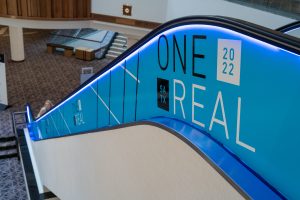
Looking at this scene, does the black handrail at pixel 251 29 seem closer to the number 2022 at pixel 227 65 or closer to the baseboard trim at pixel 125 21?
the number 2022 at pixel 227 65

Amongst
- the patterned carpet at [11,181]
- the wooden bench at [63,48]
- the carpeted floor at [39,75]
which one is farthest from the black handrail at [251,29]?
the wooden bench at [63,48]

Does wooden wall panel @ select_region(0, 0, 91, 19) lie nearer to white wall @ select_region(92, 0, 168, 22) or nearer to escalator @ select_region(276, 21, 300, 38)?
white wall @ select_region(92, 0, 168, 22)

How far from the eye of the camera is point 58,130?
550cm

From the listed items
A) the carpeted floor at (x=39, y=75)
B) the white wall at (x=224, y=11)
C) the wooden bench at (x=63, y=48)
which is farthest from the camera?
the wooden bench at (x=63, y=48)

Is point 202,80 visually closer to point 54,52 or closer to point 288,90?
point 288,90

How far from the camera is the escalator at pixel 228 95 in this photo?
5.12 feet

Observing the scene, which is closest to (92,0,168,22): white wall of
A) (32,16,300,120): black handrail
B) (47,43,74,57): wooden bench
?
(32,16,300,120): black handrail

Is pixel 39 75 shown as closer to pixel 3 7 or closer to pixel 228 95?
pixel 3 7

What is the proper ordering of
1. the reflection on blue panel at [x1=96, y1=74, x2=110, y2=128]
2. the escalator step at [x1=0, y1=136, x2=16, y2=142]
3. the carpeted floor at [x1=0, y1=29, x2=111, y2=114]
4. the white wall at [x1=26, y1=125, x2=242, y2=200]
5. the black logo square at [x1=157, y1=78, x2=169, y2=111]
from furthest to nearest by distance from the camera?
1. the carpeted floor at [x1=0, y1=29, x2=111, y2=114]
2. the escalator step at [x1=0, y1=136, x2=16, y2=142]
3. the reflection on blue panel at [x1=96, y1=74, x2=110, y2=128]
4. the black logo square at [x1=157, y1=78, x2=169, y2=111]
5. the white wall at [x1=26, y1=125, x2=242, y2=200]

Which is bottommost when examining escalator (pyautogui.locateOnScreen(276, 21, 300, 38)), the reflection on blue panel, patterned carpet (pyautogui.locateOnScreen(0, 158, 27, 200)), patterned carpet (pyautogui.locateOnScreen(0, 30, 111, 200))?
patterned carpet (pyautogui.locateOnScreen(0, 158, 27, 200))

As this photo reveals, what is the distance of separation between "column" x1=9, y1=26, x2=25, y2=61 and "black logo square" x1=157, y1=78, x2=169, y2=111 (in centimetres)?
1442

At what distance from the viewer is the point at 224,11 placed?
250 inches

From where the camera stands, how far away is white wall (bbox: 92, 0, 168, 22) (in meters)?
9.07

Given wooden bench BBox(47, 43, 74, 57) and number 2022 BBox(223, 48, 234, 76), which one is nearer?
number 2022 BBox(223, 48, 234, 76)
